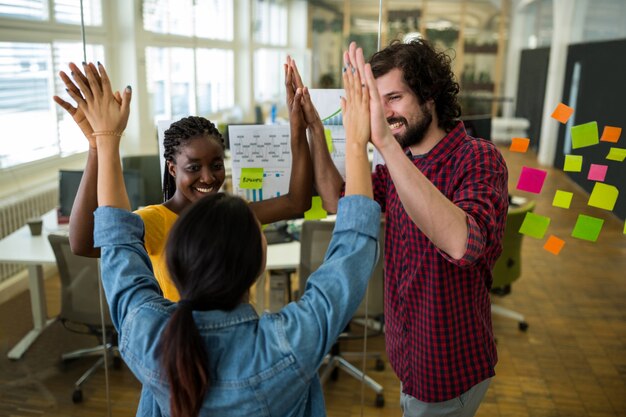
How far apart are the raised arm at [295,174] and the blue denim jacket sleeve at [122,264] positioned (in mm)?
529

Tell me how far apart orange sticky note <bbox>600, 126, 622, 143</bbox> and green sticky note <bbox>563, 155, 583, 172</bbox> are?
184 millimetres

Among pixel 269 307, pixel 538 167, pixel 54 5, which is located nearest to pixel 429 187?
pixel 538 167

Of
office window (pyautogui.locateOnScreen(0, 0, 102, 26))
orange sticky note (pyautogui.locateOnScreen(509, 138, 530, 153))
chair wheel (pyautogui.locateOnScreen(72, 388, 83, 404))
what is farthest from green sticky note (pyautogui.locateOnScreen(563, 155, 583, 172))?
office window (pyautogui.locateOnScreen(0, 0, 102, 26))

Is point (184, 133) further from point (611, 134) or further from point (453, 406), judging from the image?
point (611, 134)

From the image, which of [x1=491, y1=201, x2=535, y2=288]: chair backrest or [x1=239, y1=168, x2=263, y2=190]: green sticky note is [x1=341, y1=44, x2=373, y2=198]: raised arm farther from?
[x1=491, y1=201, x2=535, y2=288]: chair backrest

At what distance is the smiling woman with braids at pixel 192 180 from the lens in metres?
1.27

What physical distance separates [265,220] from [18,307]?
7.18 ft

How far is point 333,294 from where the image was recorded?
90cm

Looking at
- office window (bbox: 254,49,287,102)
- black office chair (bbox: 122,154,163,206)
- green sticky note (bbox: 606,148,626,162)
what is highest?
office window (bbox: 254,49,287,102)

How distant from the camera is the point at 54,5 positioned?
3.56 meters

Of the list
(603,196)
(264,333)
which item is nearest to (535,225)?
(603,196)

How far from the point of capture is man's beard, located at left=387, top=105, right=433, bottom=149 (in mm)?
1422

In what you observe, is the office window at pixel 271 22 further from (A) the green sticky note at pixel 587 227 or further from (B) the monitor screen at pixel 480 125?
(A) the green sticky note at pixel 587 227

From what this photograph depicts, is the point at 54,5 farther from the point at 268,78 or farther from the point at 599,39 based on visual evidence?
the point at 599,39
